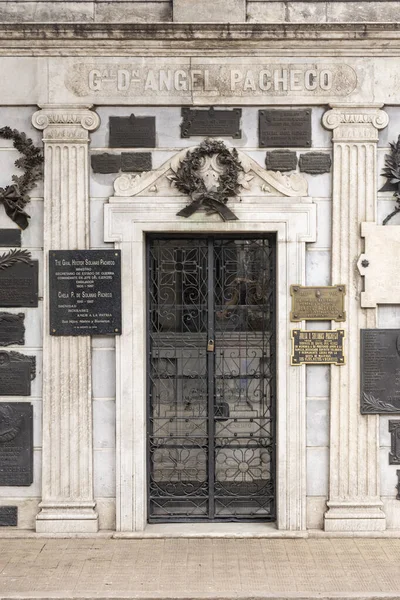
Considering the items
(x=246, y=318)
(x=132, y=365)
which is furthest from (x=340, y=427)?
(x=132, y=365)

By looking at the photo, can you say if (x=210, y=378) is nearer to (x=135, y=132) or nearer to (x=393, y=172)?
(x=135, y=132)

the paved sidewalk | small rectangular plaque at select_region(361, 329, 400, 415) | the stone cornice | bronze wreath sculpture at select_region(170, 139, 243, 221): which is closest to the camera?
the paved sidewalk

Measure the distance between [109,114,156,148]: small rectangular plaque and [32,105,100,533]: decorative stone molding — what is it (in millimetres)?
272

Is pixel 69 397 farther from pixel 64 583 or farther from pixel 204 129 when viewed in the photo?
pixel 204 129

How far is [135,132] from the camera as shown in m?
7.91

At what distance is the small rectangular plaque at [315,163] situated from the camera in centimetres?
789

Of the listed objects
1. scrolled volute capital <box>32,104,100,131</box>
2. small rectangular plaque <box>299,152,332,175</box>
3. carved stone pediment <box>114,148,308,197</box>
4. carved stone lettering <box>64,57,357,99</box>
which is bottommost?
carved stone pediment <box>114,148,308,197</box>

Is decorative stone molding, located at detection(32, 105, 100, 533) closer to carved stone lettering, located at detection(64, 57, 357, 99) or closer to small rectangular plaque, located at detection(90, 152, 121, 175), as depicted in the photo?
small rectangular plaque, located at detection(90, 152, 121, 175)

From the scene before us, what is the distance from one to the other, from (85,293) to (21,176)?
1.44m

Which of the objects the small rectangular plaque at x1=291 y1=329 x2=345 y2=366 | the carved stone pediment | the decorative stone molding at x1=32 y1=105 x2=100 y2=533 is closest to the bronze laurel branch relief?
the carved stone pediment

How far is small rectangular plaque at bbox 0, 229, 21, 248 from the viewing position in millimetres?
7984

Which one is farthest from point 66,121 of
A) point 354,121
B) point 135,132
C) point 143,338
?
point 354,121

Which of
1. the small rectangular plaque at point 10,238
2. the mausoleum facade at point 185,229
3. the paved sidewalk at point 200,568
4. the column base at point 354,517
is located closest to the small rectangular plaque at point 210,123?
the mausoleum facade at point 185,229

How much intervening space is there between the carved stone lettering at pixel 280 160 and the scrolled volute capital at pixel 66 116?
6.29 ft
